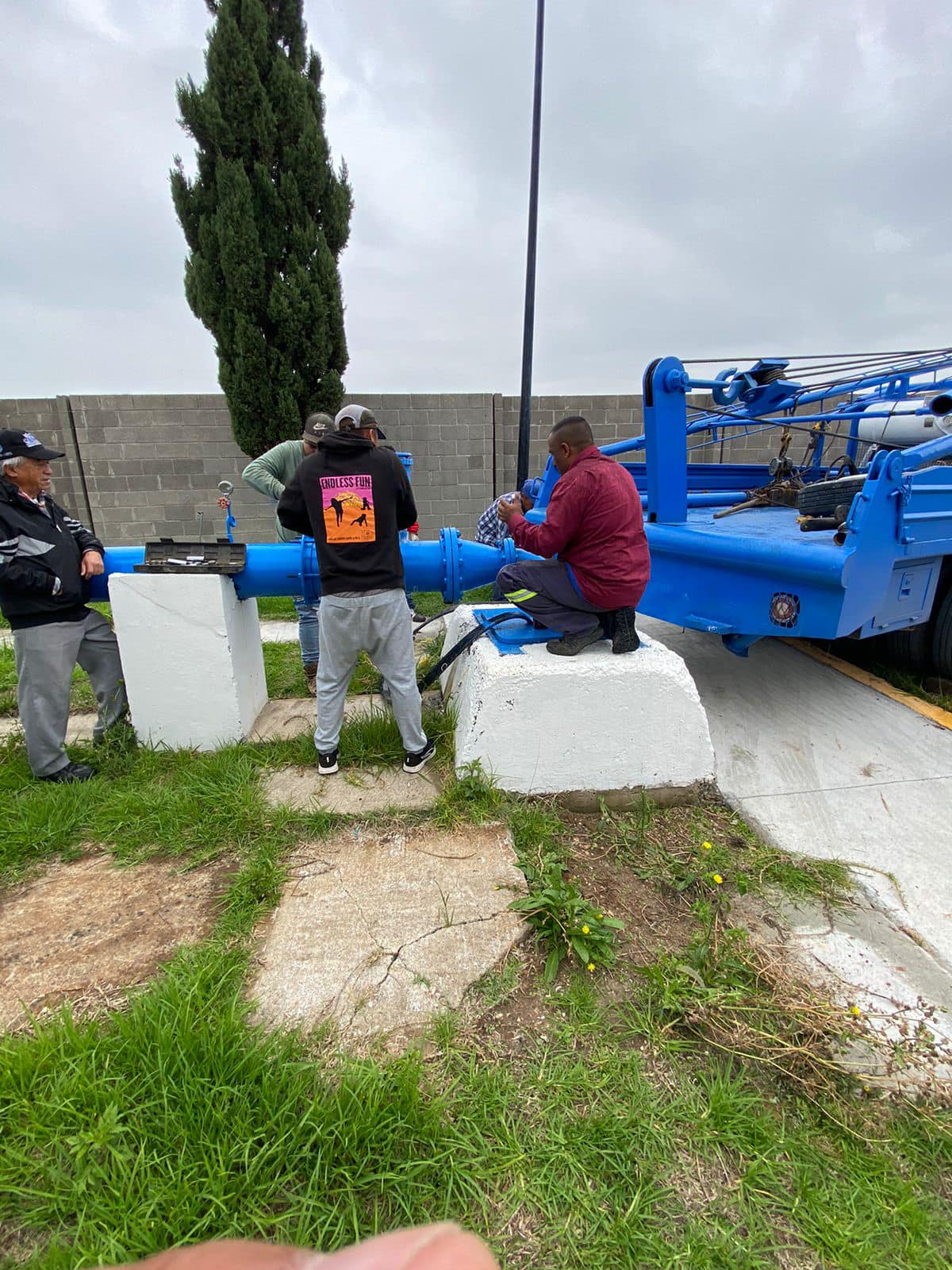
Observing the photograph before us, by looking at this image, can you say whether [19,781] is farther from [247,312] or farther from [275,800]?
[247,312]

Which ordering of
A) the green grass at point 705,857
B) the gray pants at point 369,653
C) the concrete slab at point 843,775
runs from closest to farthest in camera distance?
the green grass at point 705,857 < the concrete slab at point 843,775 < the gray pants at point 369,653

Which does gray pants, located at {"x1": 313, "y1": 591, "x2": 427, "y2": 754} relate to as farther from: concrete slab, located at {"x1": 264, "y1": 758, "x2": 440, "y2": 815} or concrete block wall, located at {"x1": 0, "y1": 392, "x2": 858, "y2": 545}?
concrete block wall, located at {"x1": 0, "y1": 392, "x2": 858, "y2": 545}

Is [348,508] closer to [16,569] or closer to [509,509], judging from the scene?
[509,509]

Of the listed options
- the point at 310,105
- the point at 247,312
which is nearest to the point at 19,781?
the point at 247,312

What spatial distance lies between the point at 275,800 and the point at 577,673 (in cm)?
139

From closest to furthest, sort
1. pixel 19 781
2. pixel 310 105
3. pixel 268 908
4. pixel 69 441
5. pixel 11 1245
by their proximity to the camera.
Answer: pixel 11 1245, pixel 268 908, pixel 19 781, pixel 310 105, pixel 69 441

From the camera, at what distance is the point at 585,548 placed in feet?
9.14

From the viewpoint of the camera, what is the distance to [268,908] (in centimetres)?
206

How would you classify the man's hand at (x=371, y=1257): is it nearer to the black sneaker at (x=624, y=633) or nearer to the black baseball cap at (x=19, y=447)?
the black sneaker at (x=624, y=633)

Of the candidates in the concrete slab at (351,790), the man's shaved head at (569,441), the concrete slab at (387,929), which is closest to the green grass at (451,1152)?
the concrete slab at (387,929)

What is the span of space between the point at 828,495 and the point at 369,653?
261cm

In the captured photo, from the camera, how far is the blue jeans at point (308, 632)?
405 cm

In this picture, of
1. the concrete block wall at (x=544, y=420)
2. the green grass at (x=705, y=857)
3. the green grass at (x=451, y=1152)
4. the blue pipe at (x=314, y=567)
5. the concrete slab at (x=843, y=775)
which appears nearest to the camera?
the green grass at (x=451, y=1152)

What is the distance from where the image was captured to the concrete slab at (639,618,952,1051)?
6.44 ft
